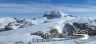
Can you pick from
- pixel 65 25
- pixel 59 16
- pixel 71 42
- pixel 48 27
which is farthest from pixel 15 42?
pixel 59 16

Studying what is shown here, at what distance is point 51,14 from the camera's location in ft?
200

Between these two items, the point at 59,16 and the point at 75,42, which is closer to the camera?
the point at 75,42

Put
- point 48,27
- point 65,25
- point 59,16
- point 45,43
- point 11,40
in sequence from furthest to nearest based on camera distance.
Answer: point 59,16, point 65,25, point 48,27, point 11,40, point 45,43

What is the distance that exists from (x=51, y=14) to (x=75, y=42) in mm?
42173

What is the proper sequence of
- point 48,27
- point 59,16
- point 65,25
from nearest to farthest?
point 48,27
point 65,25
point 59,16

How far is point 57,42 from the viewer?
19.0m

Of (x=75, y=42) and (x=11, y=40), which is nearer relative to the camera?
(x=75, y=42)

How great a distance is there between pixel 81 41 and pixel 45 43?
8.13ft

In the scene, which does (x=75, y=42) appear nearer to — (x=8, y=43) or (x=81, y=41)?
(x=81, y=41)

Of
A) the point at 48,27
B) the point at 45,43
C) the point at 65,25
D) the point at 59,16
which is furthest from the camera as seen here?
the point at 59,16

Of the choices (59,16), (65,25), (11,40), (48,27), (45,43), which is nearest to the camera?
(45,43)

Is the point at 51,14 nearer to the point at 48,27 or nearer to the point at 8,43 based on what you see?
the point at 48,27

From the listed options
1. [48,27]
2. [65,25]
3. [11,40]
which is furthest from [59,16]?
[11,40]

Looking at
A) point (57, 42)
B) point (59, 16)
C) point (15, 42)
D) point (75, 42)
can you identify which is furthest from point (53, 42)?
point (59, 16)
